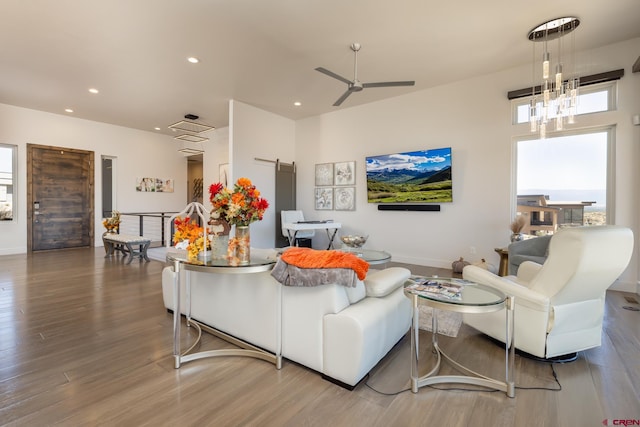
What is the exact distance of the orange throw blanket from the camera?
1.90 metres

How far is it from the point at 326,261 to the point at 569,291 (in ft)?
5.29

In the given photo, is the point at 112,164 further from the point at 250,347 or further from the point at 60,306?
the point at 250,347

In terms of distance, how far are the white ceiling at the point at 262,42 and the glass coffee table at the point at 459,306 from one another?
2.89 metres

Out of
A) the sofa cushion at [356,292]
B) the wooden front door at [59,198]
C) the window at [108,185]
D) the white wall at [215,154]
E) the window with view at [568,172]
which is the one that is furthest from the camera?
the white wall at [215,154]

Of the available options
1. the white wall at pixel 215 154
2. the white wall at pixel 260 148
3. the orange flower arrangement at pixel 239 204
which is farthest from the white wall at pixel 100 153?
the orange flower arrangement at pixel 239 204

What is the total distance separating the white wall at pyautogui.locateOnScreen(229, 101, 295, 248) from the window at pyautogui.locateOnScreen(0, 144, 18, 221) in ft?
16.0

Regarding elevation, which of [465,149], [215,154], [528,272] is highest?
[215,154]

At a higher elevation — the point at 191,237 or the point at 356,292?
the point at 191,237

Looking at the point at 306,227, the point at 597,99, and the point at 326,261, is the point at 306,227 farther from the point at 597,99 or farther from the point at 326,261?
the point at 597,99

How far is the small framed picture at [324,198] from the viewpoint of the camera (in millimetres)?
6805

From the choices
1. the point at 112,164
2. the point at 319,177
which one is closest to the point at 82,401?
the point at 319,177

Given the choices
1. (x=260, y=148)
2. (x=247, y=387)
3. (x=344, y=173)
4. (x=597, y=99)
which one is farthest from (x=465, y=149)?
(x=247, y=387)

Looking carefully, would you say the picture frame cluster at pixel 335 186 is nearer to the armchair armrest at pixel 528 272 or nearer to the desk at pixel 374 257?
the desk at pixel 374 257

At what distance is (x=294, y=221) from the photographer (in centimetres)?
669
